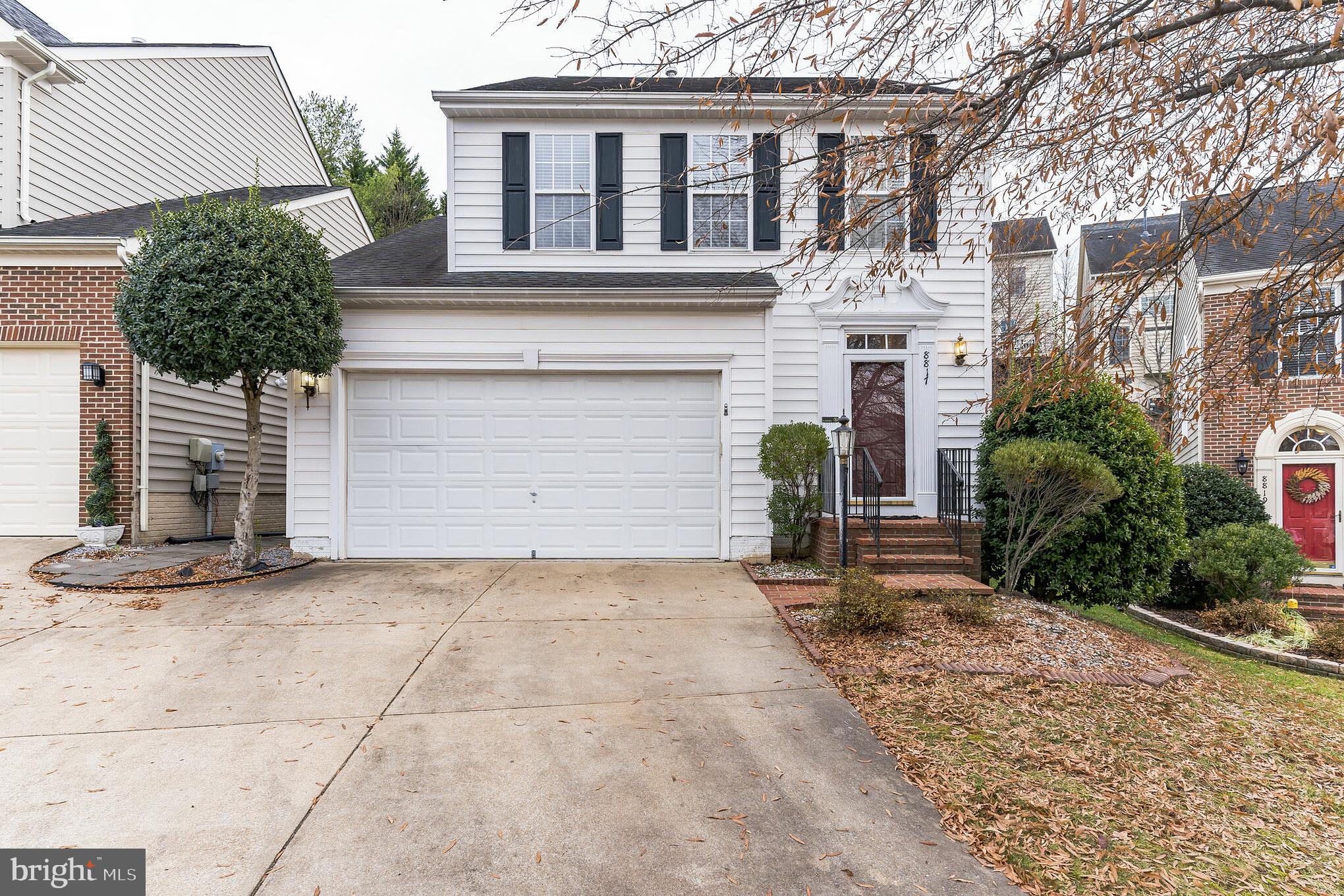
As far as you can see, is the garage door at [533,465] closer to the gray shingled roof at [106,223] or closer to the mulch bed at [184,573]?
the mulch bed at [184,573]

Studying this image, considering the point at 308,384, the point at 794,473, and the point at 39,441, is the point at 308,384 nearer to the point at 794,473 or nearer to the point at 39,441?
the point at 39,441

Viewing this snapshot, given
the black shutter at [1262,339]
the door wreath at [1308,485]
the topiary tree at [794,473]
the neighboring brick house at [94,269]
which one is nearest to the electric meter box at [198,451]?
the neighboring brick house at [94,269]

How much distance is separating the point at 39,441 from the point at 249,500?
11.0 feet

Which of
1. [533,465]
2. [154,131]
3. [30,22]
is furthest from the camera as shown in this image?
[154,131]

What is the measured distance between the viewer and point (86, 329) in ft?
25.2

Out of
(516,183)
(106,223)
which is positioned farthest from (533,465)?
(106,223)

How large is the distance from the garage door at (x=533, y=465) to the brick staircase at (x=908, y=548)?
1523mm

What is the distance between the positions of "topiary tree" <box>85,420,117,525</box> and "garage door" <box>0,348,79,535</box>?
25cm

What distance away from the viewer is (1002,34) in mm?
3301

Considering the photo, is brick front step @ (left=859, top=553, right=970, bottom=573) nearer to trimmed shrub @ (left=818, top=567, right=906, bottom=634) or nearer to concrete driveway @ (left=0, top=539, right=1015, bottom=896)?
trimmed shrub @ (left=818, top=567, right=906, bottom=634)

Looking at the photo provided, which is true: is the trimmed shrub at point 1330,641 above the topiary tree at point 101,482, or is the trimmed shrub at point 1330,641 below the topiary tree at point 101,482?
below

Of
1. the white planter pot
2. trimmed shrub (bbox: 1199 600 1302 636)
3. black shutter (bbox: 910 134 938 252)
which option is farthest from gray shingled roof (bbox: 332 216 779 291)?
trimmed shrub (bbox: 1199 600 1302 636)

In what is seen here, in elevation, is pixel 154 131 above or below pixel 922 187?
above

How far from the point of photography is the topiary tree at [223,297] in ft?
20.5
